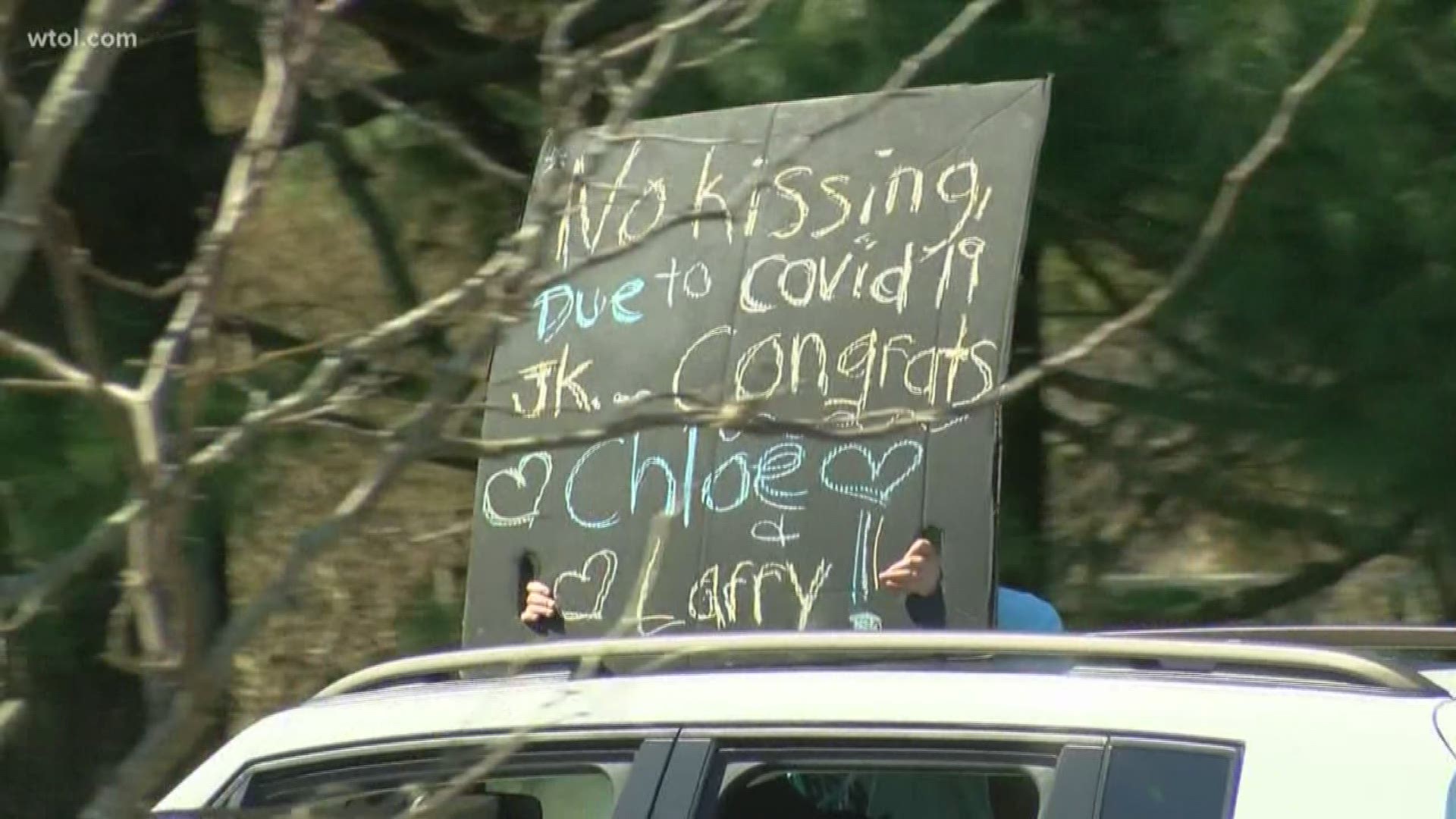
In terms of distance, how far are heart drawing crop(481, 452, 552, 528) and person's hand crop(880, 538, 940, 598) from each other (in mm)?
748

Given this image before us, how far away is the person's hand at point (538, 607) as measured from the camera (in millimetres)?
3697

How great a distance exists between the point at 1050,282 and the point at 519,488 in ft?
7.46

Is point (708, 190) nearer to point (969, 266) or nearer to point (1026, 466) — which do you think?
point (969, 266)

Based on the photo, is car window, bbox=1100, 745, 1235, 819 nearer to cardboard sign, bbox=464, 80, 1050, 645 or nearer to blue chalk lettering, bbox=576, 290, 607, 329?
cardboard sign, bbox=464, 80, 1050, 645

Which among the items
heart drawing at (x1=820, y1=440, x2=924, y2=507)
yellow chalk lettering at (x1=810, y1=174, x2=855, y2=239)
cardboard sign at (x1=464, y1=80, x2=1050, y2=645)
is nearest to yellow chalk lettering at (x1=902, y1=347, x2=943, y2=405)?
cardboard sign at (x1=464, y1=80, x2=1050, y2=645)

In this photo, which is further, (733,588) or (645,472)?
(645,472)

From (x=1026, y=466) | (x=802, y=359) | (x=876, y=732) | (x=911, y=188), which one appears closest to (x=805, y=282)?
(x=802, y=359)

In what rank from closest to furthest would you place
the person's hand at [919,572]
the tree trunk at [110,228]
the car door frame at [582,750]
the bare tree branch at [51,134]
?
1. the bare tree branch at [51,134]
2. the car door frame at [582,750]
3. the person's hand at [919,572]
4. the tree trunk at [110,228]

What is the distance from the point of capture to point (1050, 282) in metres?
5.68

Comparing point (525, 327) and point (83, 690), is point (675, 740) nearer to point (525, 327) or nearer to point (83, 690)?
point (525, 327)

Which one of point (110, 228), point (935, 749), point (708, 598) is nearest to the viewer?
point (935, 749)

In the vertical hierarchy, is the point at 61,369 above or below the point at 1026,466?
below

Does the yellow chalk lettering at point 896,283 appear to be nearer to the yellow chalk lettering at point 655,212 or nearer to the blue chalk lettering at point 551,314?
the yellow chalk lettering at point 655,212

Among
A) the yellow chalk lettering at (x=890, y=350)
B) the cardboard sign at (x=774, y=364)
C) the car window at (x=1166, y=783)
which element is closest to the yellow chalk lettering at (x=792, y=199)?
the cardboard sign at (x=774, y=364)
